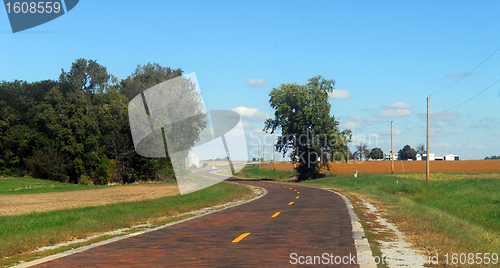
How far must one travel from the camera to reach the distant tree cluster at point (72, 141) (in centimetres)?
6191

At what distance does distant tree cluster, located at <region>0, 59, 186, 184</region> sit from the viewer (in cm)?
6191

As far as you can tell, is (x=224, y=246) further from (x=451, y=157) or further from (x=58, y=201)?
(x=451, y=157)

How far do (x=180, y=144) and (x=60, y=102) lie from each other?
21934mm

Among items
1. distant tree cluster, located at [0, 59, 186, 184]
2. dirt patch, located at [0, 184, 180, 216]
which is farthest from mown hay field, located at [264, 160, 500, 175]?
dirt patch, located at [0, 184, 180, 216]

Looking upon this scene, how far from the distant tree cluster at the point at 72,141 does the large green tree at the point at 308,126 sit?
798 inches

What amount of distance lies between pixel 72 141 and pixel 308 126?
37.0 meters

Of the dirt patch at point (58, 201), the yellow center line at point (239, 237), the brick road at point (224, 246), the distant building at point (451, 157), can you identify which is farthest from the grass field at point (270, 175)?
the distant building at point (451, 157)

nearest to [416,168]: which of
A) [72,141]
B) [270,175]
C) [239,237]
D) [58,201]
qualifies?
[270,175]

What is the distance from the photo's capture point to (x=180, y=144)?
205 feet

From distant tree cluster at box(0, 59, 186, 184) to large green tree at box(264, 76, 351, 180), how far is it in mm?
20262

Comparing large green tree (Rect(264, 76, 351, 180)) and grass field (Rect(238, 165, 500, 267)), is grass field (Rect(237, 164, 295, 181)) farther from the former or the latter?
grass field (Rect(238, 165, 500, 267))

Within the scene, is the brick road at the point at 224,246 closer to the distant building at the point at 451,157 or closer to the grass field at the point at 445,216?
the grass field at the point at 445,216

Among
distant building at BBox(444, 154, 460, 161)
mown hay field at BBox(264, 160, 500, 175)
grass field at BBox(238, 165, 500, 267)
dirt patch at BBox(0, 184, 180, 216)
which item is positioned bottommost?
dirt patch at BBox(0, 184, 180, 216)

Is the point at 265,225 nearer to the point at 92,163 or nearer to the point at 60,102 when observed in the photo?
the point at 92,163
